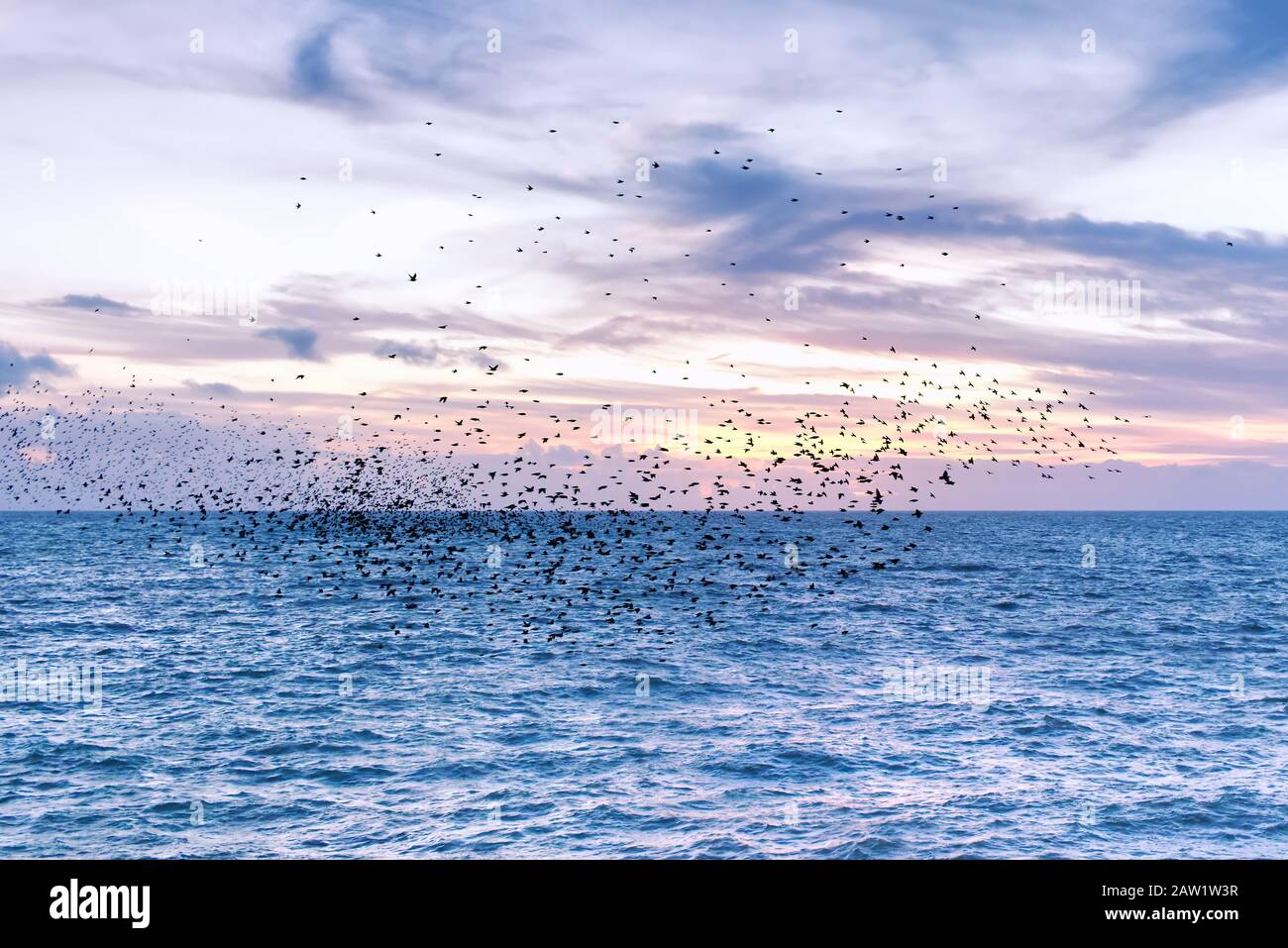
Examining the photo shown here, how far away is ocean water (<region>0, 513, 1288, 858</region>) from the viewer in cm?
2656

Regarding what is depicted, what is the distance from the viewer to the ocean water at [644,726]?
26.6m

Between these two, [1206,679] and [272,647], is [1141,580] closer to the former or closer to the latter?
[1206,679]

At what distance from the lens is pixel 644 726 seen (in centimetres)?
3775

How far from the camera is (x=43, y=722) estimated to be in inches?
1513

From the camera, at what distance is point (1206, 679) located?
48.0 meters

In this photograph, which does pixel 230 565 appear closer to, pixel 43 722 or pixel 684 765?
pixel 43 722

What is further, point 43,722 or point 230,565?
point 230,565

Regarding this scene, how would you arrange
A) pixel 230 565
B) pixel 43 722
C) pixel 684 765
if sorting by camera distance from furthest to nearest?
pixel 230 565 < pixel 43 722 < pixel 684 765
